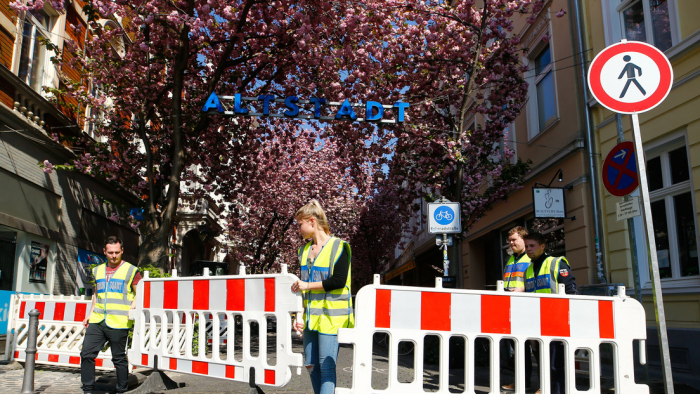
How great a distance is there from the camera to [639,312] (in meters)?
4.66

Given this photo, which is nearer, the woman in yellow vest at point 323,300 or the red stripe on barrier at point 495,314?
the woman in yellow vest at point 323,300

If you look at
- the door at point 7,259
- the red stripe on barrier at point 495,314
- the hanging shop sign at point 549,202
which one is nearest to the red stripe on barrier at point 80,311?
the door at point 7,259

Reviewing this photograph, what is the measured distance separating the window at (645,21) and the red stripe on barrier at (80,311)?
9.92m

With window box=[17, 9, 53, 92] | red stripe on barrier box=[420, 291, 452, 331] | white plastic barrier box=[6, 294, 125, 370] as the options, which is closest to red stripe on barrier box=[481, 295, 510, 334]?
red stripe on barrier box=[420, 291, 452, 331]

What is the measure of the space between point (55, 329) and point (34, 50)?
25.6 feet

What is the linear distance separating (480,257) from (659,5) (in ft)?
42.8

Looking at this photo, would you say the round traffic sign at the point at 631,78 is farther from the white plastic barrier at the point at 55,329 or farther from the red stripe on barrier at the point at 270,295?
the white plastic barrier at the point at 55,329

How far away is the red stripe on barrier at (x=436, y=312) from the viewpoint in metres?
4.64

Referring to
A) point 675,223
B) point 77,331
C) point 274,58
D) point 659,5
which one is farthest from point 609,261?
point 77,331

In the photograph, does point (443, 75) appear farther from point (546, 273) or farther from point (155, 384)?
point (155, 384)

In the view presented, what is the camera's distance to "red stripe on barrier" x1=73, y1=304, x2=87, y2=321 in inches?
344

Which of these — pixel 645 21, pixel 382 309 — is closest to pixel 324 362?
pixel 382 309

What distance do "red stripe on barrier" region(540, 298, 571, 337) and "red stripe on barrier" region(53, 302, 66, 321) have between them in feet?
23.7

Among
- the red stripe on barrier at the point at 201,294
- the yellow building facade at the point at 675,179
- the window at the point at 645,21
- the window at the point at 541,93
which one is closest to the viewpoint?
the red stripe on barrier at the point at 201,294
